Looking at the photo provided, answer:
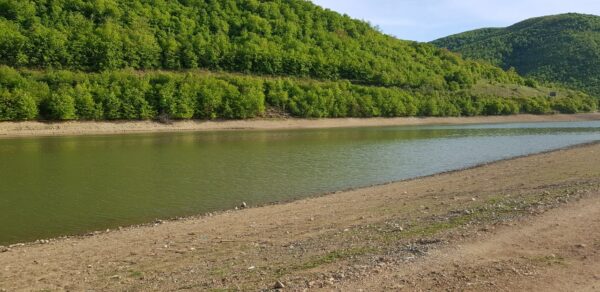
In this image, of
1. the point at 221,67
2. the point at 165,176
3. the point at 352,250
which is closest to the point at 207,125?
the point at 221,67

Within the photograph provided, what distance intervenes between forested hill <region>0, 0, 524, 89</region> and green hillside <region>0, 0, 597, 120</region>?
0.80 feet

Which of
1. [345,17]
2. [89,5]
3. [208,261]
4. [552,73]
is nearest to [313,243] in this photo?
[208,261]

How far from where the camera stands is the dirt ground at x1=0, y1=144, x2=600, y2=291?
712cm

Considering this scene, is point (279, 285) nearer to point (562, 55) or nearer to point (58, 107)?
point (58, 107)

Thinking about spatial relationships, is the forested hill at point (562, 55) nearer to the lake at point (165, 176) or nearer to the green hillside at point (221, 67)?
the green hillside at point (221, 67)

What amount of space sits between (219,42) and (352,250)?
93.5m

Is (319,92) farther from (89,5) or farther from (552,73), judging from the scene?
(552,73)

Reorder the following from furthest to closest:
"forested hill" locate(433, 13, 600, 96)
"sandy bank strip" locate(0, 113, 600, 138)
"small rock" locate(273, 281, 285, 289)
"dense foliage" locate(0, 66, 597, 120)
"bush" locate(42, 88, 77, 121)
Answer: "forested hill" locate(433, 13, 600, 96), "dense foliage" locate(0, 66, 597, 120), "bush" locate(42, 88, 77, 121), "sandy bank strip" locate(0, 113, 600, 138), "small rock" locate(273, 281, 285, 289)

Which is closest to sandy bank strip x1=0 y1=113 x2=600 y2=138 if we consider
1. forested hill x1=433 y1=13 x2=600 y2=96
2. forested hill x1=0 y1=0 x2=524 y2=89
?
forested hill x1=0 y1=0 x2=524 y2=89

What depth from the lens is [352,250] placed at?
898 cm

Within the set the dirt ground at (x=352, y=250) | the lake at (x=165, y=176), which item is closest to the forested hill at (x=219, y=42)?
the lake at (x=165, y=176)

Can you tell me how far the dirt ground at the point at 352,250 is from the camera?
7117mm

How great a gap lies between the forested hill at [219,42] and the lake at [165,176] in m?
38.3

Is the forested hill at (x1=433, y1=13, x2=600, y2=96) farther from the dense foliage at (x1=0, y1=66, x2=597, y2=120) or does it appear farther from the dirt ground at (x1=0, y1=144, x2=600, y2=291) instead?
the dirt ground at (x1=0, y1=144, x2=600, y2=291)
